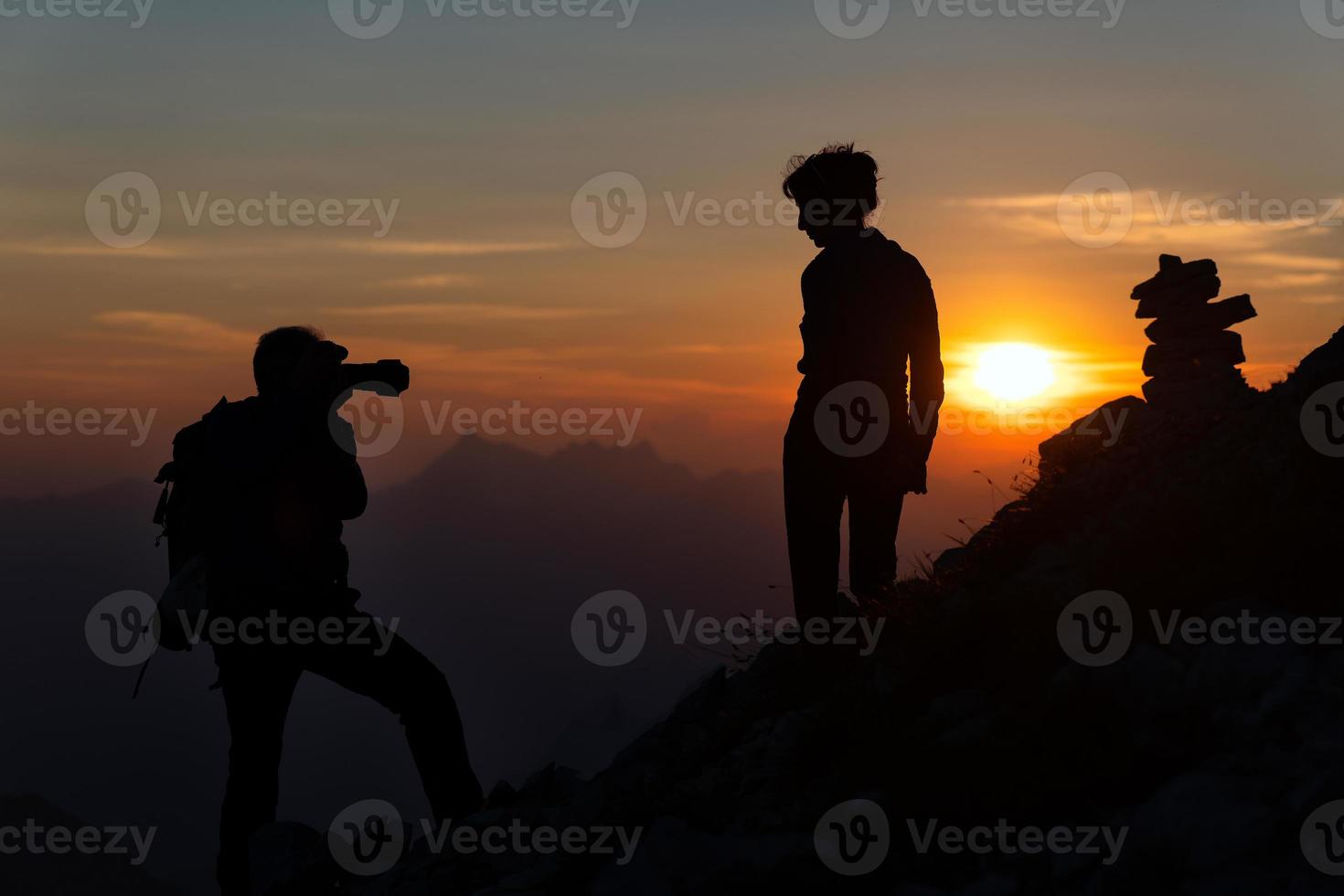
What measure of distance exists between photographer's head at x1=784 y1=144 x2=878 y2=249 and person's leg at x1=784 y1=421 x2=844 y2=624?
1349 millimetres

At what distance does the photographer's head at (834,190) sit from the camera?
816cm

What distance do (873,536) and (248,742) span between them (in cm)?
428

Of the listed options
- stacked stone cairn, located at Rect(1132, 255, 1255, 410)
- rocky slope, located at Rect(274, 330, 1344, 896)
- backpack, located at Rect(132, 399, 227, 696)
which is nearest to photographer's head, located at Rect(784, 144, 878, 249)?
rocky slope, located at Rect(274, 330, 1344, 896)

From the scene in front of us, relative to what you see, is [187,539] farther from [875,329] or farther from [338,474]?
[875,329]

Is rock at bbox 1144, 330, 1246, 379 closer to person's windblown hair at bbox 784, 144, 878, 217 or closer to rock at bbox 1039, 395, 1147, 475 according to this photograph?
rock at bbox 1039, 395, 1147, 475

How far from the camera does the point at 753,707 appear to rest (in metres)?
8.79

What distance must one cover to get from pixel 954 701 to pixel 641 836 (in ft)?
6.39

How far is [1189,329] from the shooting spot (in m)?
17.7

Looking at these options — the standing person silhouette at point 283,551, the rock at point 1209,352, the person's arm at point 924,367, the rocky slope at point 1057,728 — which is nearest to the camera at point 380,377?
the standing person silhouette at point 283,551

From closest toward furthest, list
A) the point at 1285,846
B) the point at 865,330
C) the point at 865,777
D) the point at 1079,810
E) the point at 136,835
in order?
the point at 1285,846 < the point at 1079,810 < the point at 865,777 < the point at 865,330 < the point at 136,835

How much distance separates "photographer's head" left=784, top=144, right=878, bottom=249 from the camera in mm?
8156

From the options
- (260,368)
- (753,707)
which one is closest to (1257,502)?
(753,707)

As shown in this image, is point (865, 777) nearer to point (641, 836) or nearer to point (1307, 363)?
point (641, 836)

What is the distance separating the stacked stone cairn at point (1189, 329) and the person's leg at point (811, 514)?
10291 millimetres
